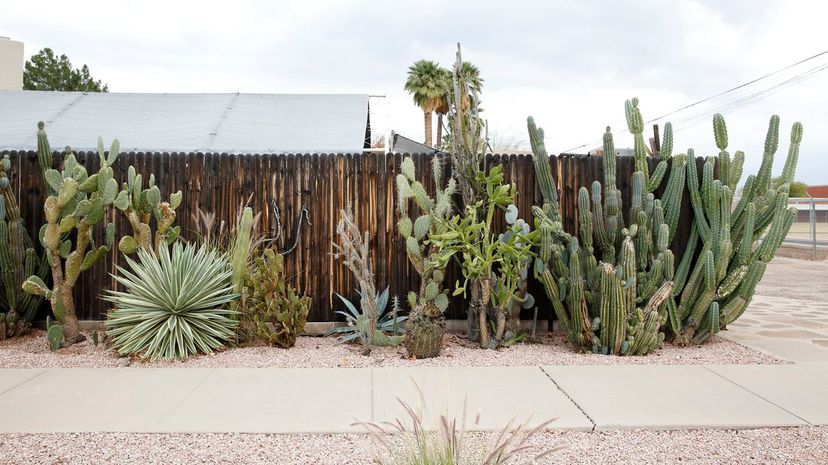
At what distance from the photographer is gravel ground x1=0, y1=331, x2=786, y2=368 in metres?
6.91

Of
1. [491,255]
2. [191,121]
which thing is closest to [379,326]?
[491,255]

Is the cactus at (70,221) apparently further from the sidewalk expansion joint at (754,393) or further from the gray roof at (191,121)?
the sidewalk expansion joint at (754,393)

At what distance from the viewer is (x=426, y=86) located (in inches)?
1529

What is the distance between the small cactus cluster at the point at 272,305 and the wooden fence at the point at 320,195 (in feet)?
2.99

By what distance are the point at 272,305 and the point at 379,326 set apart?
1286 millimetres

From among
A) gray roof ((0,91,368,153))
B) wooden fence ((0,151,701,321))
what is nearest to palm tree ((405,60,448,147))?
gray roof ((0,91,368,153))

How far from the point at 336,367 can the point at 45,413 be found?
254 cm

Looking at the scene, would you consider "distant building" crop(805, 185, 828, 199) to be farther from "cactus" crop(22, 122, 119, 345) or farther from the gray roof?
"cactus" crop(22, 122, 119, 345)

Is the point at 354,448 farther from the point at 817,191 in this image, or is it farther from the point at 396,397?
the point at 817,191

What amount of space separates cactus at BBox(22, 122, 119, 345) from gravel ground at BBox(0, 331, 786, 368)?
523 mm

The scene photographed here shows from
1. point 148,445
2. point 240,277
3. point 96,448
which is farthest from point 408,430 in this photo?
point 240,277

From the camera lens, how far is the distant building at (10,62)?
24719 mm

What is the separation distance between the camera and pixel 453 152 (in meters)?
7.84

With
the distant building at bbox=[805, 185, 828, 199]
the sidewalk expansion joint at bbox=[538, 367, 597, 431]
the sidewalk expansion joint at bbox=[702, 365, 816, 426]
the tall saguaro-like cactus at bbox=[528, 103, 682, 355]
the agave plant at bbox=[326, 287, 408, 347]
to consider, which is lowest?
the sidewalk expansion joint at bbox=[702, 365, 816, 426]
